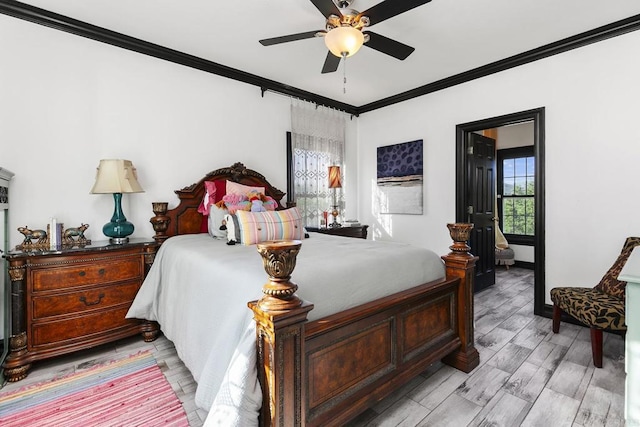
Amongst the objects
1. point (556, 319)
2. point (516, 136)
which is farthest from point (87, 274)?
point (516, 136)

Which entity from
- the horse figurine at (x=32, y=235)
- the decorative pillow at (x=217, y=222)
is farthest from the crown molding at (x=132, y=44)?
the horse figurine at (x=32, y=235)

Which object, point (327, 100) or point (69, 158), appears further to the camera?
point (327, 100)

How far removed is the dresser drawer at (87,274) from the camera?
7.30ft

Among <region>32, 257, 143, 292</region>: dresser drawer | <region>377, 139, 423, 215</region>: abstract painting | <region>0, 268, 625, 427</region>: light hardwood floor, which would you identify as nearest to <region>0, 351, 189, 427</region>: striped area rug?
<region>0, 268, 625, 427</region>: light hardwood floor

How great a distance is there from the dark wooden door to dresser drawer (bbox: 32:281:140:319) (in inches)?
149

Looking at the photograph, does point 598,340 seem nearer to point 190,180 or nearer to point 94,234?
point 190,180

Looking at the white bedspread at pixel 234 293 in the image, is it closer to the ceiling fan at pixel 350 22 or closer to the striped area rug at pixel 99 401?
the striped area rug at pixel 99 401

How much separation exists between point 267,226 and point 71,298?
152 centimetres

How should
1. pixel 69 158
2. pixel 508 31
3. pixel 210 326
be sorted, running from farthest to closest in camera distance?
pixel 508 31 → pixel 69 158 → pixel 210 326

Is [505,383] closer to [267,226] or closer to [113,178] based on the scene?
[267,226]

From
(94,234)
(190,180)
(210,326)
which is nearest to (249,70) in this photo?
(190,180)

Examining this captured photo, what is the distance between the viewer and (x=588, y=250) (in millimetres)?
2990

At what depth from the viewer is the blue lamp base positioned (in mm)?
2701

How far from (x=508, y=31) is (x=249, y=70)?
2659mm
